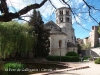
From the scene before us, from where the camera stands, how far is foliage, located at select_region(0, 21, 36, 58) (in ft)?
81.7

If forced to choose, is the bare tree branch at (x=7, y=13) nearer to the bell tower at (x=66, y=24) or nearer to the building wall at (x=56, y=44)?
the building wall at (x=56, y=44)

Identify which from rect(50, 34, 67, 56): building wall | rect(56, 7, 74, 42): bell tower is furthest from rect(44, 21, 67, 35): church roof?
rect(56, 7, 74, 42): bell tower

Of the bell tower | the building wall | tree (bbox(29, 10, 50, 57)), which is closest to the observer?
tree (bbox(29, 10, 50, 57))

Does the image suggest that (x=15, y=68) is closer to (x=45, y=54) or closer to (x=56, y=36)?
(x=45, y=54)

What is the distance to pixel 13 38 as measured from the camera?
27312mm

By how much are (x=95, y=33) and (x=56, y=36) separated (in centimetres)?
3497

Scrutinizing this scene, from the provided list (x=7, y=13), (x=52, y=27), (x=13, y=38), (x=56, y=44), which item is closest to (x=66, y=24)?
(x=52, y=27)

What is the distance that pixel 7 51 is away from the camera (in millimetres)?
25422

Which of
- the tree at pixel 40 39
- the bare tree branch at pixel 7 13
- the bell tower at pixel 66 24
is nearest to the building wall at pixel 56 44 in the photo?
the tree at pixel 40 39

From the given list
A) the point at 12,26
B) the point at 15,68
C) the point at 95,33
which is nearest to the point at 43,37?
the point at 12,26

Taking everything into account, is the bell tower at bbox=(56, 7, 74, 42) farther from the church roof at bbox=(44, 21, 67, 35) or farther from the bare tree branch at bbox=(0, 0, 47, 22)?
the bare tree branch at bbox=(0, 0, 47, 22)

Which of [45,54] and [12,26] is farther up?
[12,26]

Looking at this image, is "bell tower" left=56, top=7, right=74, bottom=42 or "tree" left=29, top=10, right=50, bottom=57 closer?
"tree" left=29, top=10, right=50, bottom=57

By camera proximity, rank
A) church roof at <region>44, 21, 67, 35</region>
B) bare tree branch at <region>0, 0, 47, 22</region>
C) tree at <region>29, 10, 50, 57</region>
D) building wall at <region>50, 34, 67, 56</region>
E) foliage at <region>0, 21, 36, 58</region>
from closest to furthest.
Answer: bare tree branch at <region>0, 0, 47, 22</region>, foliage at <region>0, 21, 36, 58</region>, tree at <region>29, 10, 50, 57</region>, building wall at <region>50, 34, 67, 56</region>, church roof at <region>44, 21, 67, 35</region>
